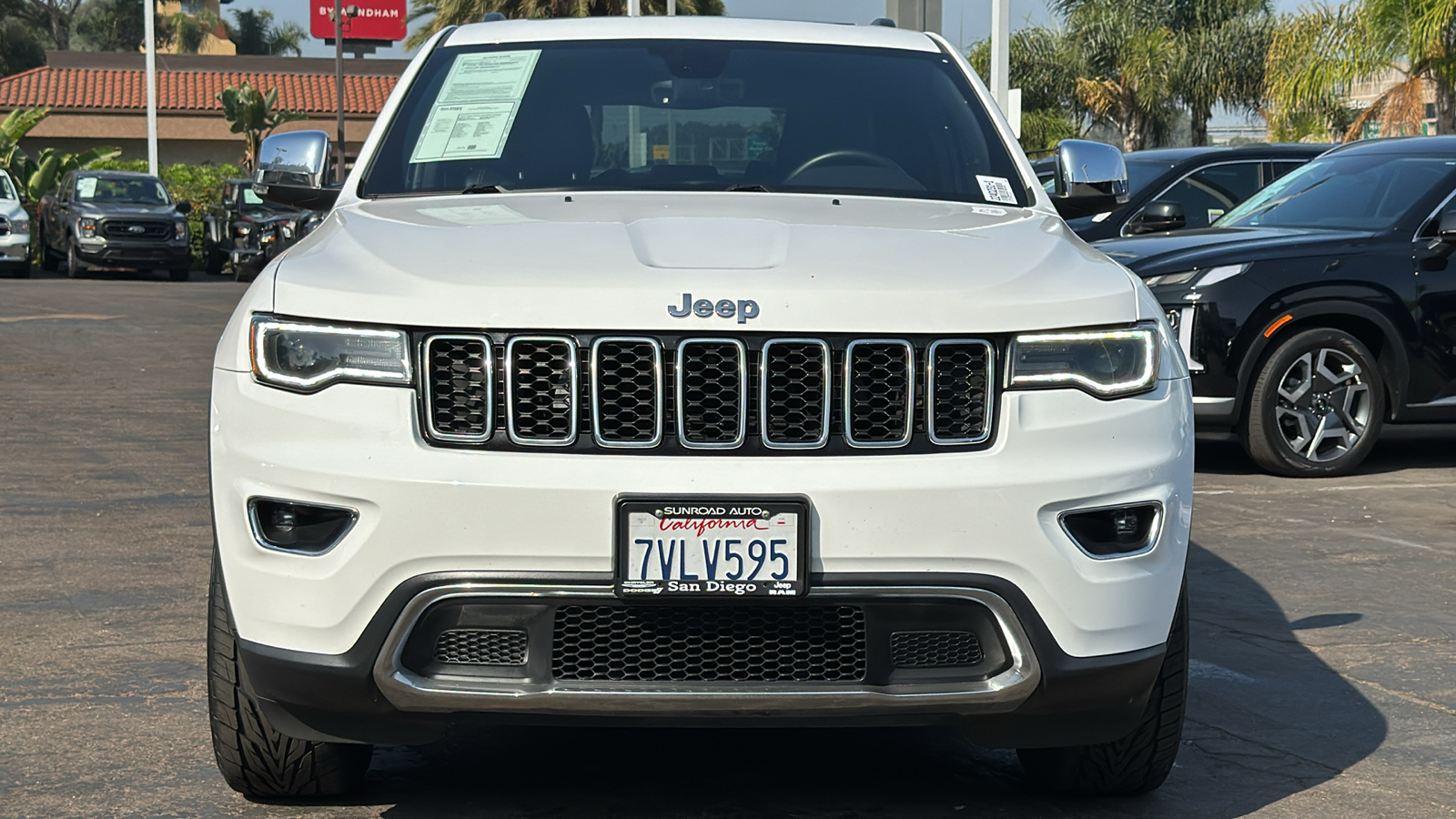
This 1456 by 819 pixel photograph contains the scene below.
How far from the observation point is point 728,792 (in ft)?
12.9

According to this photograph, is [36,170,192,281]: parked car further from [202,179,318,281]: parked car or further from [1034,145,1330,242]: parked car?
[1034,145,1330,242]: parked car

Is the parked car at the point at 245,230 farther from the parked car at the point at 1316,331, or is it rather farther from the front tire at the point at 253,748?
the front tire at the point at 253,748

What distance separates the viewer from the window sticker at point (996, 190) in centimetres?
457

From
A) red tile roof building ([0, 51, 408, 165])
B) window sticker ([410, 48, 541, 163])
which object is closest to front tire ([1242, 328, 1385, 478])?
window sticker ([410, 48, 541, 163])

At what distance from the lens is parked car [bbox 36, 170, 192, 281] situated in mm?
28000

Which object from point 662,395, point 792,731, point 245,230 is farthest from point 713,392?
point 245,230

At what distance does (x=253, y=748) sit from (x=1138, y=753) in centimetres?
185

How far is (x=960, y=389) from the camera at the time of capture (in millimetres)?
3355

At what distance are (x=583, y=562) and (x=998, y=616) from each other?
0.77 meters

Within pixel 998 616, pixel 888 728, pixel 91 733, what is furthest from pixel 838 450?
pixel 91 733

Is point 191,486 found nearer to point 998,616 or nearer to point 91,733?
point 91,733

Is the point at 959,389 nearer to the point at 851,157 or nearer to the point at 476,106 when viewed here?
the point at 851,157

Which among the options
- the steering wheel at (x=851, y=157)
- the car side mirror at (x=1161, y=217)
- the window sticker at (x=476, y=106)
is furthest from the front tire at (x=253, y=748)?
the car side mirror at (x=1161, y=217)

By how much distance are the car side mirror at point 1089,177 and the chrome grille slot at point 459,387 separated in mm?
2230
